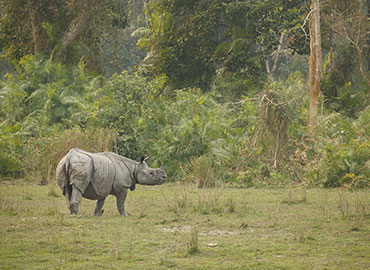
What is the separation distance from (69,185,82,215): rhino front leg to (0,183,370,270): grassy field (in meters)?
0.14

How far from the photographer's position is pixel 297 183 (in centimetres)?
1570

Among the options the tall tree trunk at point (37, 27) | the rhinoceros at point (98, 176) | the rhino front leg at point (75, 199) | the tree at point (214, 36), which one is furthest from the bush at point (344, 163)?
the tall tree trunk at point (37, 27)

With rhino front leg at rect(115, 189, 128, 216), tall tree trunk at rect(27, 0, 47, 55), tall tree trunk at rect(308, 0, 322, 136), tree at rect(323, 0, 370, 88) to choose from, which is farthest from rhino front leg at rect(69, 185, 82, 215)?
tree at rect(323, 0, 370, 88)

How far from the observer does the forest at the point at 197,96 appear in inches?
643

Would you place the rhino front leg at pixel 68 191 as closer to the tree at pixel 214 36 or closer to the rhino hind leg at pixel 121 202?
the rhino hind leg at pixel 121 202

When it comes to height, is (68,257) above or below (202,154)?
above

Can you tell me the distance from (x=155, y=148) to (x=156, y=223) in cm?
764

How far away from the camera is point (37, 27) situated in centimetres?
2375

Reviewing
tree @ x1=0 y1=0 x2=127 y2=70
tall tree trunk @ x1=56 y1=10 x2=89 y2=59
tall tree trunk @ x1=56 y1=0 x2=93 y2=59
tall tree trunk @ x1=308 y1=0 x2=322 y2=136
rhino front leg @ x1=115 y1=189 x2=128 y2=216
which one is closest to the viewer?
rhino front leg @ x1=115 y1=189 x2=128 y2=216

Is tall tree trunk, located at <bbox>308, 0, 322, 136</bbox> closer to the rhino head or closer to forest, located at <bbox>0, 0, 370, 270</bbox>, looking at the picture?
forest, located at <bbox>0, 0, 370, 270</bbox>

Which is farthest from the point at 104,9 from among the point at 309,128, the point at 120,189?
the point at 120,189

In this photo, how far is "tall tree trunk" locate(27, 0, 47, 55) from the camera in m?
23.6

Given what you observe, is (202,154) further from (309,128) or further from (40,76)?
(40,76)

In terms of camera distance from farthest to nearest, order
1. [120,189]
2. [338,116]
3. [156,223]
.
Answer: [338,116] < [120,189] < [156,223]
